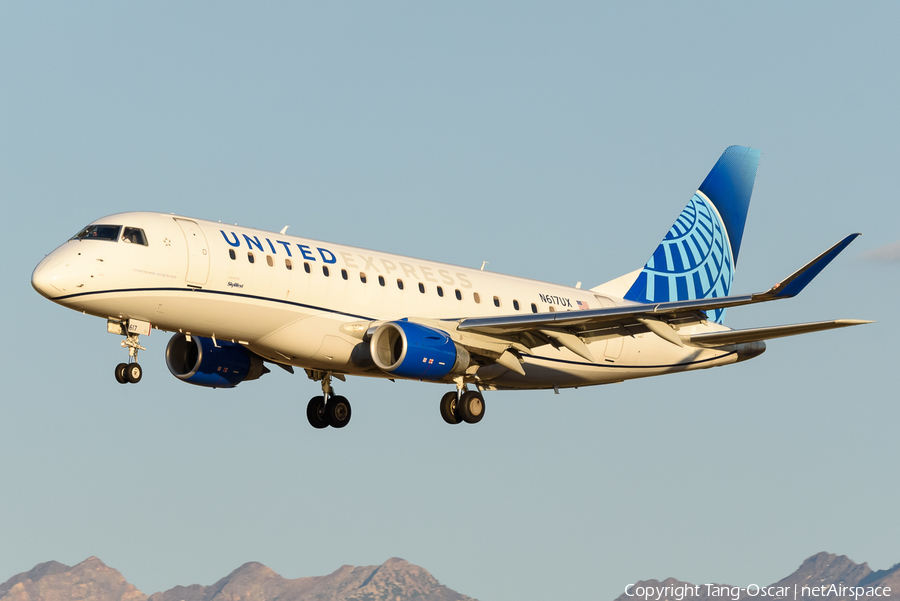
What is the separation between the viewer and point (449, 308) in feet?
125

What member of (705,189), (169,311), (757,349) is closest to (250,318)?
(169,311)

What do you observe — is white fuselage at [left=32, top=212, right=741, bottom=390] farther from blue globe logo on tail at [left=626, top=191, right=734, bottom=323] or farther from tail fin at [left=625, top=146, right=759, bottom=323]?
tail fin at [left=625, top=146, right=759, bottom=323]

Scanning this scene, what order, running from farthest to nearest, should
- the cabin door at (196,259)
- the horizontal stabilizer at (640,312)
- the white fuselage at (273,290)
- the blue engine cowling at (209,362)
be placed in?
1. the blue engine cowling at (209,362)
2. the cabin door at (196,259)
3. the white fuselage at (273,290)
4. the horizontal stabilizer at (640,312)

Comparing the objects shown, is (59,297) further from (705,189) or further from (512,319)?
(705,189)

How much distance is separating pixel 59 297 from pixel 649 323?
1608cm

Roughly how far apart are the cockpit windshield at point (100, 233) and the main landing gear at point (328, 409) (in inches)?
418

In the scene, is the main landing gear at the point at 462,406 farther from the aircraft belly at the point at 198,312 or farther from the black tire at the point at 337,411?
the aircraft belly at the point at 198,312

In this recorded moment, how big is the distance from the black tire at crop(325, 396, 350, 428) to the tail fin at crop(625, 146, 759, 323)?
11915 mm

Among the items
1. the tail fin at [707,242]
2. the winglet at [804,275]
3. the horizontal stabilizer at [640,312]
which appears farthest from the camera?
the tail fin at [707,242]

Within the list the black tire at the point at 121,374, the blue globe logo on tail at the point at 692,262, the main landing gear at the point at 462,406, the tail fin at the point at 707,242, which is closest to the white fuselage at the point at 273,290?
the main landing gear at the point at 462,406

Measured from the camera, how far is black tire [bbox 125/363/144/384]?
32781 mm

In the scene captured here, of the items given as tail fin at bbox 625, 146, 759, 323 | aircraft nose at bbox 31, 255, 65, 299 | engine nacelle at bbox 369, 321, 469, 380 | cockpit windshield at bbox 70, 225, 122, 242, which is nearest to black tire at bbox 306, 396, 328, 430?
engine nacelle at bbox 369, 321, 469, 380

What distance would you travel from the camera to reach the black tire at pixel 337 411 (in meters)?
41.1

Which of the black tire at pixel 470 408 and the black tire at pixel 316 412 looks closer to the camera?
the black tire at pixel 470 408
